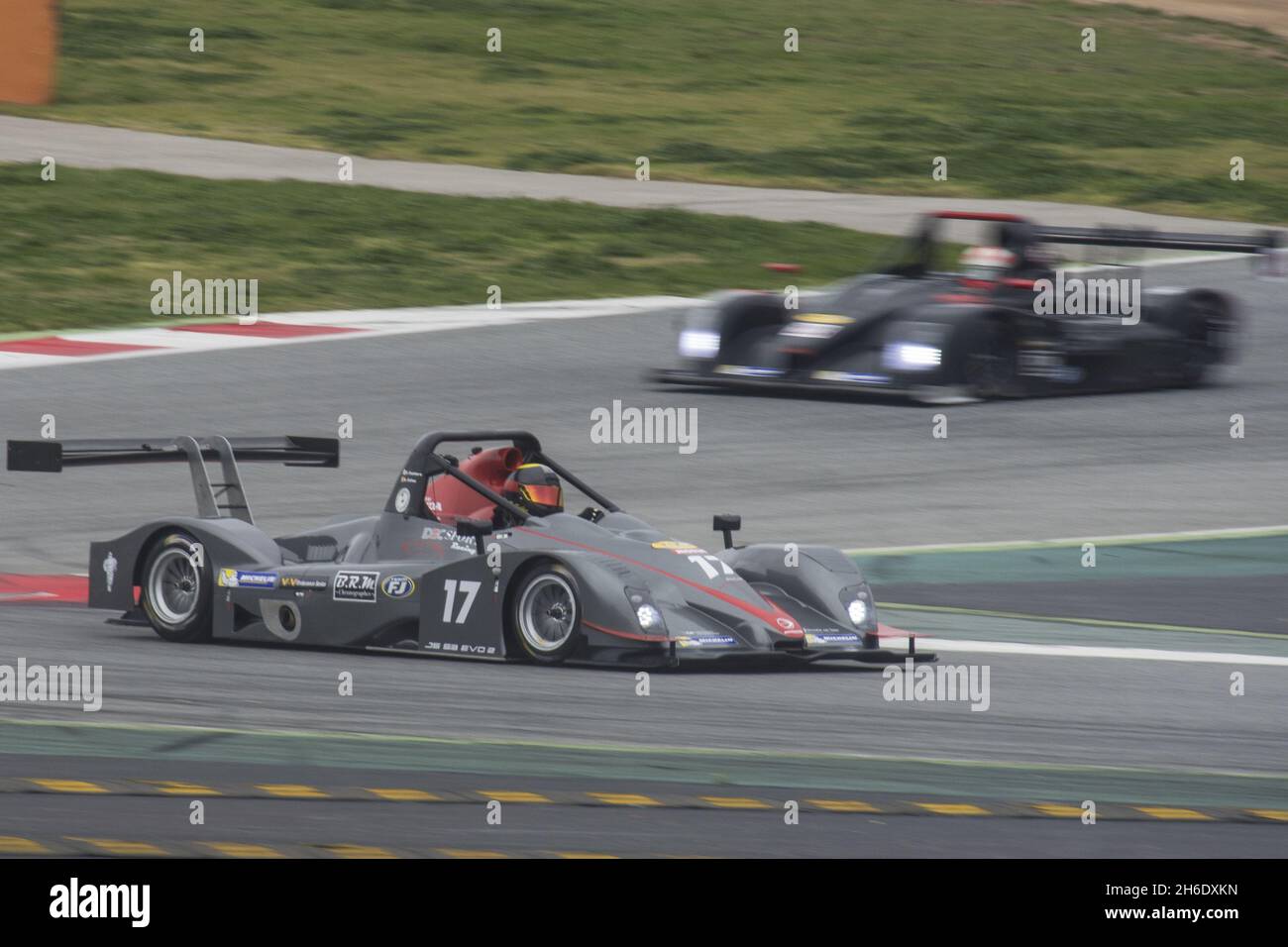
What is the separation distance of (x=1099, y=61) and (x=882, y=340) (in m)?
25.4

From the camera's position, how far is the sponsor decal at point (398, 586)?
10.4 metres

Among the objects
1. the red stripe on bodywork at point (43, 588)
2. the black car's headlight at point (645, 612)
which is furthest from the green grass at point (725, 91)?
the black car's headlight at point (645, 612)

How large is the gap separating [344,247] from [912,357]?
348 inches

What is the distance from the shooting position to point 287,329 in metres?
22.1

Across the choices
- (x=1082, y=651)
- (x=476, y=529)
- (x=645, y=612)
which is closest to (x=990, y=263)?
(x=1082, y=651)

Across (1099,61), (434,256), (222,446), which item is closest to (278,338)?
(434,256)

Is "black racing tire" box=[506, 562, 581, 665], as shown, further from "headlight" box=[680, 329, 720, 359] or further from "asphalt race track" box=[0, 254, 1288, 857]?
"headlight" box=[680, 329, 720, 359]

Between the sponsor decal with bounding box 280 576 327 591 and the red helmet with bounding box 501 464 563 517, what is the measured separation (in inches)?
35.3

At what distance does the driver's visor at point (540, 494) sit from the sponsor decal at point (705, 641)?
1.08 m

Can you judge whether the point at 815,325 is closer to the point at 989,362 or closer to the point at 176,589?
the point at 989,362

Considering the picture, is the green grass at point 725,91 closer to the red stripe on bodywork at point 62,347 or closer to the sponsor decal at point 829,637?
the red stripe on bodywork at point 62,347

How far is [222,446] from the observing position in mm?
11562

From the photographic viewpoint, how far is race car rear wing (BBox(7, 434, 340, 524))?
1074 centimetres

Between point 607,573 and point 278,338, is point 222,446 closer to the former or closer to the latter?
point 607,573
